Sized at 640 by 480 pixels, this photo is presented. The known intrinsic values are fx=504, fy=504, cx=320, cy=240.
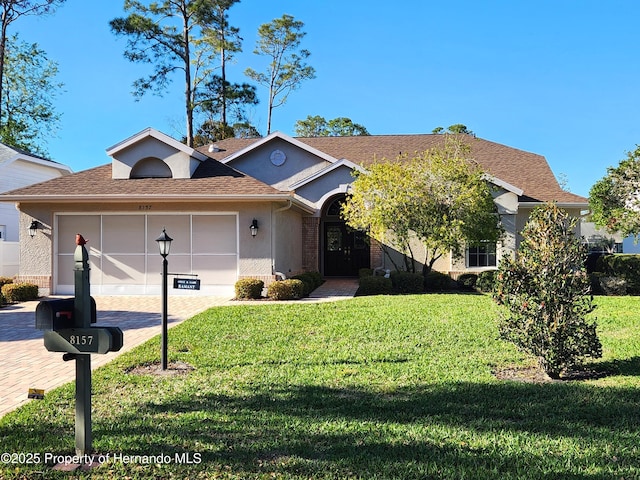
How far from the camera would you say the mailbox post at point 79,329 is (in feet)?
11.3

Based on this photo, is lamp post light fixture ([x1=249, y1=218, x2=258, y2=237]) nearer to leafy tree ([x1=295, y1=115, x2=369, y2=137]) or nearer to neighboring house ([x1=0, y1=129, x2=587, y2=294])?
neighboring house ([x1=0, y1=129, x2=587, y2=294])

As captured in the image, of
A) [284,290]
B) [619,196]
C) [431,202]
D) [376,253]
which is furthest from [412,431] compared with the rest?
[376,253]

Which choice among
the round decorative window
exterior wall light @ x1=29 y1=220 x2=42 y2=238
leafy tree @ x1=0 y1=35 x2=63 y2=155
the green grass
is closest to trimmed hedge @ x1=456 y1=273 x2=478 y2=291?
the round decorative window

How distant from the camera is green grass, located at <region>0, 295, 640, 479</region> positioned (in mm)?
3684

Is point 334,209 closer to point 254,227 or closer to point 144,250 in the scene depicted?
point 254,227

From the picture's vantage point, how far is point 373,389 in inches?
222

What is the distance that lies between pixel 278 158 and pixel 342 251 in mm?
4866

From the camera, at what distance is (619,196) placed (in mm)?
16391

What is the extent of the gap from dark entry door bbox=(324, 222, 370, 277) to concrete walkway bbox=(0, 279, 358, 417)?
12.2ft

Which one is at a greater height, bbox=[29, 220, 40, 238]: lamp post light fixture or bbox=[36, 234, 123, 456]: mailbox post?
bbox=[29, 220, 40, 238]: lamp post light fixture

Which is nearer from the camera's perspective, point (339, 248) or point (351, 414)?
point (351, 414)

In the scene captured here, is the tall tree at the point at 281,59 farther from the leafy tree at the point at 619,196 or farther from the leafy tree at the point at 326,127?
the leafy tree at the point at 619,196

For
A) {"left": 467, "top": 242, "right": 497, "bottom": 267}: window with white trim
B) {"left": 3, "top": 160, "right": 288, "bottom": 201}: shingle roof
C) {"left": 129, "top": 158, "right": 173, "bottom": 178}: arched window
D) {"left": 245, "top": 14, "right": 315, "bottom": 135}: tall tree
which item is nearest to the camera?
{"left": 3, "top": 160, "right": 288, "bottom": 201}: shingle roof

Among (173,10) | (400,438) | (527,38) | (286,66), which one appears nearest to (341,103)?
(286,66)
